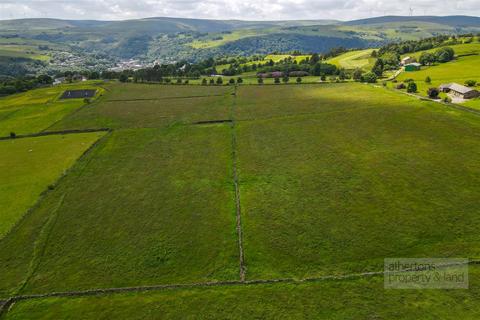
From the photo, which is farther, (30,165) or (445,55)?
(445,55)

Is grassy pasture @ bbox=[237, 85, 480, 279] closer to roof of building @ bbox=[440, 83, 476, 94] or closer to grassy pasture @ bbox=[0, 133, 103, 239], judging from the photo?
roof of building @ bbox=[440, 83, 476, 94]

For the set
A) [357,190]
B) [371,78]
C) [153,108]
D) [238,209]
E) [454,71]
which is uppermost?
[454,71]

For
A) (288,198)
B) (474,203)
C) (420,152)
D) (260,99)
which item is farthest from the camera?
(260,99)

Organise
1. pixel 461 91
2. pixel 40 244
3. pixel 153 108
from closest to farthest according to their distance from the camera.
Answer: pixel 40 244 < pixel 461 91 < pixel 153 108

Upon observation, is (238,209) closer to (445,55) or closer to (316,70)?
(316,70)

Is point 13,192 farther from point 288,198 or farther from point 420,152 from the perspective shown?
point 420,152

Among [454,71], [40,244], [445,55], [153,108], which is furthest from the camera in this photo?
[445,55]

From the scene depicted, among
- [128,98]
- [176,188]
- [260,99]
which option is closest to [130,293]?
[176,188]

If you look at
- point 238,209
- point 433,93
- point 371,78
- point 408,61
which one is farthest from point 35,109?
point 408,61
